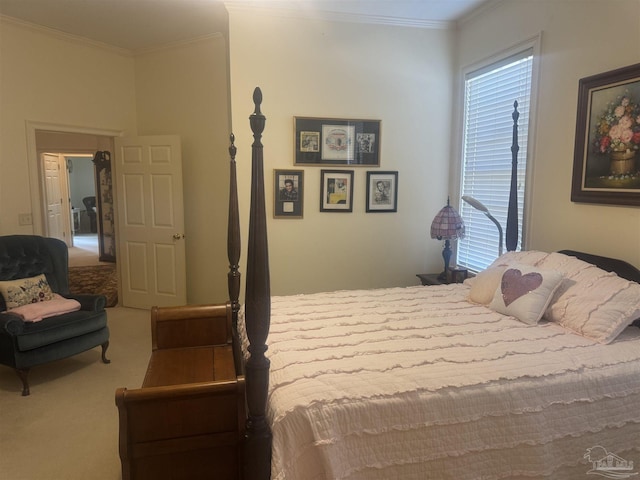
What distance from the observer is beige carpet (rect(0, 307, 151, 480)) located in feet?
7.37

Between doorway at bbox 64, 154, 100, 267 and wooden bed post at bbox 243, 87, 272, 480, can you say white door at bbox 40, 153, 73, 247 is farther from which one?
wooden bed post at bbox 243, 87, 272, 480

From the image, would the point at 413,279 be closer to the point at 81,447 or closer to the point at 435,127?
the point at 435,127

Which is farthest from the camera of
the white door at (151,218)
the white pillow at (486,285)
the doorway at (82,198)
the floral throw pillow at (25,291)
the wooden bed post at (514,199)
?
the doorway at (82,198)

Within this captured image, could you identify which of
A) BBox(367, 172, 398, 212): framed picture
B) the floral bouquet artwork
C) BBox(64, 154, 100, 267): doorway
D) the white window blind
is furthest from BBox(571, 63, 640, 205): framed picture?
BBox(64, 154, 100, 267): doorway

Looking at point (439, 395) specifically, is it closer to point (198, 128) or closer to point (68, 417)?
point (68, 417)

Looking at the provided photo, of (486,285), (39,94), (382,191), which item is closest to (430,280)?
(382,191)

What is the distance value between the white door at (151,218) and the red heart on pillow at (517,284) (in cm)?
343

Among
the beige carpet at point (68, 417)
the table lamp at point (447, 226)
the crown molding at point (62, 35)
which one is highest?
the crown molding at point (62, 35)

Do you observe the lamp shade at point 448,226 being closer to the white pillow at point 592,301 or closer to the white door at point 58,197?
the white pillow at point 592,301

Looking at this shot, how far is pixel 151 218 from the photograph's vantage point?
185 inches

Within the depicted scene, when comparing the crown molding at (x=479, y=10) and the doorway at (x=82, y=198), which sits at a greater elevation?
the crown molding at (x=479, y=10)

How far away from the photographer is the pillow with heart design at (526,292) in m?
2.21

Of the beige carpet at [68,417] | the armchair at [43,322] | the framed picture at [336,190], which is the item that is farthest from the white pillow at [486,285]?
the armchair at [43,322]

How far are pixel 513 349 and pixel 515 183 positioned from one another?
1501mm
